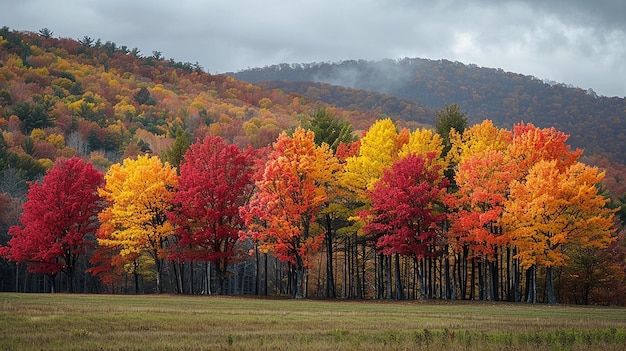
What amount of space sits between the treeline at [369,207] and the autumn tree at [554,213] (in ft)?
0.35

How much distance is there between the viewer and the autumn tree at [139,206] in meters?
57.1

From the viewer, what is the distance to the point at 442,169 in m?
56.9

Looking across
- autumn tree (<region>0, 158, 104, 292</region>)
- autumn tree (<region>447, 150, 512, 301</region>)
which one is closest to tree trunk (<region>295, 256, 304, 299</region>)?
autumn tree (<region>447, 150, 512, 301</region>)

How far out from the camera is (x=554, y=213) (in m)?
49.3

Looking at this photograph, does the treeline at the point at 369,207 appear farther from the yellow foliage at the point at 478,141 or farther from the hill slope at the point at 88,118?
the hill slope at the point at 88,118

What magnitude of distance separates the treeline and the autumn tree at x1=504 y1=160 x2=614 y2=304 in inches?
4.2

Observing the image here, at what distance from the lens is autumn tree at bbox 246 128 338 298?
53281mm

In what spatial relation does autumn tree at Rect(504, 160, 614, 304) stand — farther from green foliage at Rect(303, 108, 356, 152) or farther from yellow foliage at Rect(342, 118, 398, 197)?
green foliage at Rect(303, 108, 356, 152)

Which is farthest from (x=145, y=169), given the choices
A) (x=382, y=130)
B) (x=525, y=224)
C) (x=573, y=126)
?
(x=573, y=126)

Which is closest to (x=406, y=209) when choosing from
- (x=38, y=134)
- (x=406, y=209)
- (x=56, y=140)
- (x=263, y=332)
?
(x=406, y=209)

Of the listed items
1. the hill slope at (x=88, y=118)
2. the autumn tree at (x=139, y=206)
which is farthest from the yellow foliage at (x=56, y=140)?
the autumn tree at (x=139, y=206)

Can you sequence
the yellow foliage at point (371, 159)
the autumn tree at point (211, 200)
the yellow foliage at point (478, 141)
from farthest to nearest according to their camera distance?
1. the yellow foliage at point (478, 141)
2. the yellow foliage at point (371, 159)
3. the autumn tree at point (211, 200)

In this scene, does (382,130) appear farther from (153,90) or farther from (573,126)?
(153,90)

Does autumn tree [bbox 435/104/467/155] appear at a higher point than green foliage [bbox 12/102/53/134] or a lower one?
lower
